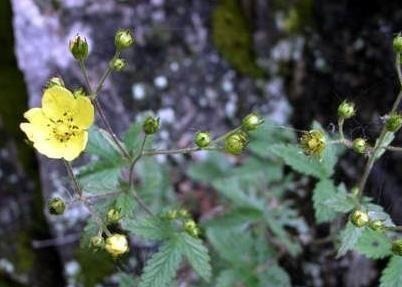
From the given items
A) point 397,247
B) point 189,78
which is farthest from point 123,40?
point 189,78

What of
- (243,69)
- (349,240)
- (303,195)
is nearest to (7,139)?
(243,69)

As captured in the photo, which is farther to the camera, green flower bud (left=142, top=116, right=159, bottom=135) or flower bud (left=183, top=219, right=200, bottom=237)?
flower bud (left=183, top=219, right=200, bottom=237)

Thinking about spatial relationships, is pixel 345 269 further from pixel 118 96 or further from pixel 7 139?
pixel 7 139

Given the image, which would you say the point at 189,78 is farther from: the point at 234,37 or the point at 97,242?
the point at 97,242

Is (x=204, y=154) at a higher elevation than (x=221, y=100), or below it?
below

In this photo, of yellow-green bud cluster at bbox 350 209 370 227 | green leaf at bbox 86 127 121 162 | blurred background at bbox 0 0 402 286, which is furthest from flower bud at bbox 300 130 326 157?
blurred background at bbox 0 0 402 286

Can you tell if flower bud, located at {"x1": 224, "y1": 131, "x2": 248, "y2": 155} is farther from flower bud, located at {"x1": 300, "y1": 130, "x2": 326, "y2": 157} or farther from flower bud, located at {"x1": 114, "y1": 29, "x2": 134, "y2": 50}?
flower bud, located at {"x1": 114, "y1": 29, "x2": 134, "y2": 50}
